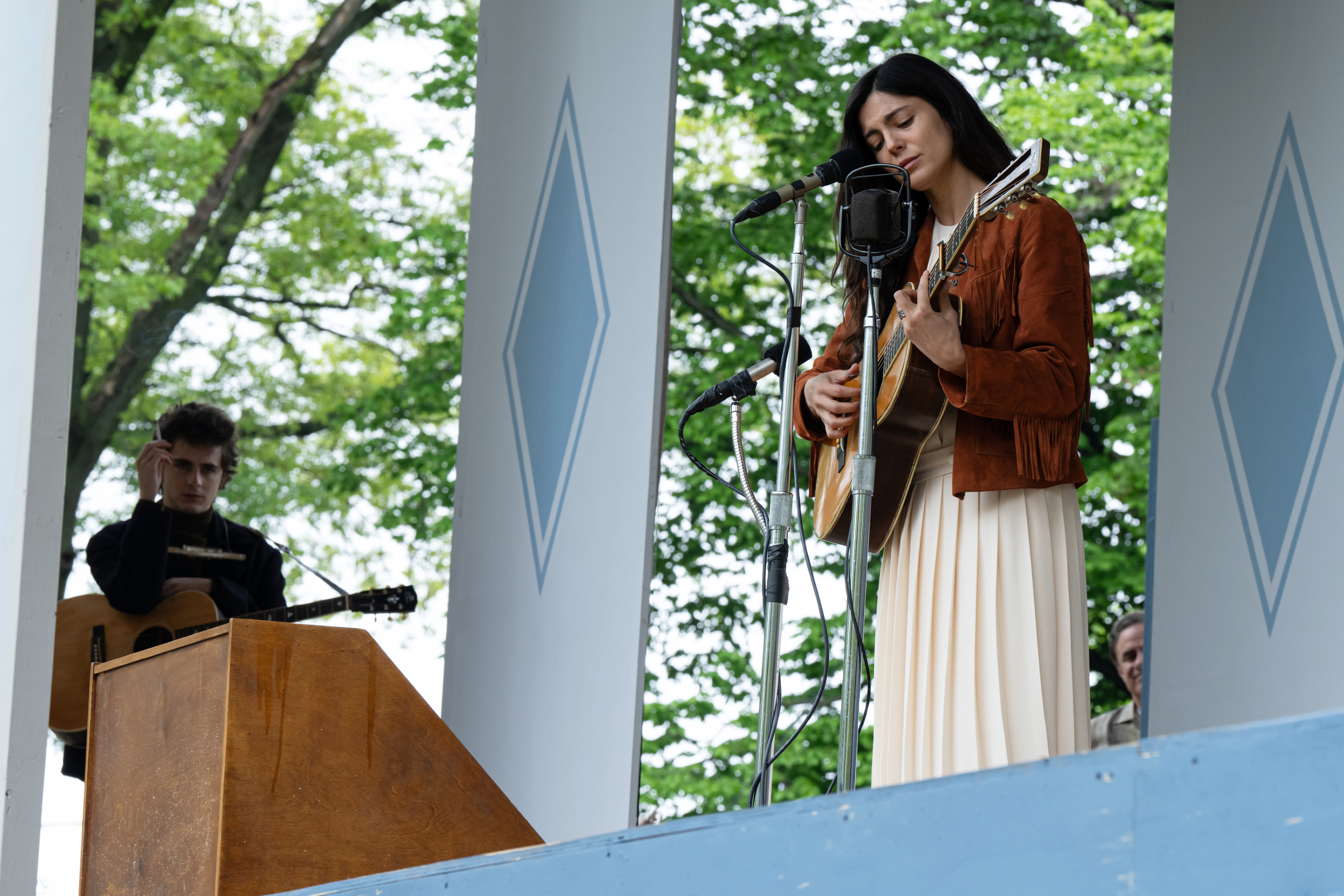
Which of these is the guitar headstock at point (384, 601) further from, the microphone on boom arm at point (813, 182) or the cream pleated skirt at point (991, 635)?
the cream pleated skirt at point (991, 635)

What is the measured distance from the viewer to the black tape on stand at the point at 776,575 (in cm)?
205

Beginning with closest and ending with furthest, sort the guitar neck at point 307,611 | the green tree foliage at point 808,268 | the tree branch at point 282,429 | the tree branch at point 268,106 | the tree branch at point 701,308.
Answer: the guitar neck at point 307,611 → the green tree foliage at point 808,268 → the tree branch at point 701,308 → the tree branch at point 268,106 → the tree branch at point 282,429

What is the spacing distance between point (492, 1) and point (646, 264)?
920 mm

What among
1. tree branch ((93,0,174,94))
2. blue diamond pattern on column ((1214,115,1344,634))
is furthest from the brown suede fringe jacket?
tree branch ((93,0,174,94))

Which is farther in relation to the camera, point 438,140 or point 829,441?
point 438,140

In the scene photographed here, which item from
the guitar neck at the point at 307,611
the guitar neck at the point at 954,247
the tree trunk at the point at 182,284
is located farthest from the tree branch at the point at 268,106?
the guitar neck at the point at 954,247

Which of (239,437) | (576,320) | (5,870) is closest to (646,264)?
(576,320)

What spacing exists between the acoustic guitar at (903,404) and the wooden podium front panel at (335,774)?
69cm

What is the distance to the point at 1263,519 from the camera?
2859mm

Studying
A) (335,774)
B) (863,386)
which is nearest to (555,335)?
(863,386)

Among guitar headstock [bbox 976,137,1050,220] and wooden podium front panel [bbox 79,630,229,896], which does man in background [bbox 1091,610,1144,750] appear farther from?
wooden podium front panel [bbox 79,630,229,896]

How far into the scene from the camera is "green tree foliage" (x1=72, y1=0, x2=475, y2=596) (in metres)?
8.24

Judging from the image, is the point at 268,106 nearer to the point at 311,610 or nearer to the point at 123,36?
the point at 123,36

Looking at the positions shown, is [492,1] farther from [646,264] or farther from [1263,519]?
[1263,519]
